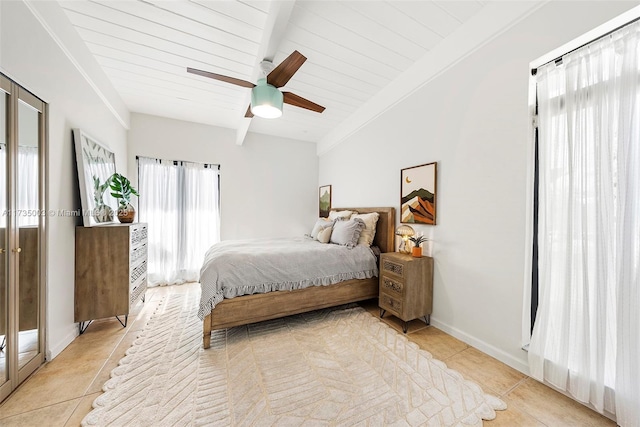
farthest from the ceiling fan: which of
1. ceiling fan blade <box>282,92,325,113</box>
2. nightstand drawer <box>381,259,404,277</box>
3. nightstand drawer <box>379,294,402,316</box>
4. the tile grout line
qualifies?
the tile grout line

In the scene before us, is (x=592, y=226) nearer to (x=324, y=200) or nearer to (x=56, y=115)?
(x=324, y=200)

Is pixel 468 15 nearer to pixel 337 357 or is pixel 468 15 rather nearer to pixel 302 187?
pixel 337 357

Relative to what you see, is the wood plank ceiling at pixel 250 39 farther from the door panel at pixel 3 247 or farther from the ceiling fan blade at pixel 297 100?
the door panel at pixel 3 247

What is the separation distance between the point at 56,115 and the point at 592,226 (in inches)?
155

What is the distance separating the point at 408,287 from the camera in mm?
2270

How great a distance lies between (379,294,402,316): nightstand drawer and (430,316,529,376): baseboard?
0.45 m

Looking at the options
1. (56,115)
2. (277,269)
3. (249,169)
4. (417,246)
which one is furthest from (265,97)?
(249,169)

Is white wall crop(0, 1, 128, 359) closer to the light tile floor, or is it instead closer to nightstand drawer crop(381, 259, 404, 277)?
the light tile floor

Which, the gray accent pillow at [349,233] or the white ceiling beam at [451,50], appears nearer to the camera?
the white ceiling beam at [451,50]

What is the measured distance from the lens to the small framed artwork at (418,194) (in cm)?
242

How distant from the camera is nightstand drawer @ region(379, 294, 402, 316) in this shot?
91.4 inches

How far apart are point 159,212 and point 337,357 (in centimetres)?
357

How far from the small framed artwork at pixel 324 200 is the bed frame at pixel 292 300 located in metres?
1.68

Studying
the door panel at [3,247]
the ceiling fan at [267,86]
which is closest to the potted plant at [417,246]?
the ceiling fan at [267,86]
